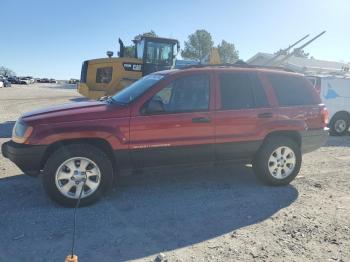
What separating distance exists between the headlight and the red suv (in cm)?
1

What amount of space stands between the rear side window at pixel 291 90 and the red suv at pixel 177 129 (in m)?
0.02

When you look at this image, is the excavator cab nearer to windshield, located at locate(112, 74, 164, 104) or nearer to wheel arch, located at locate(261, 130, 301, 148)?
windshield, located at locate(112, 74, 164, 104)

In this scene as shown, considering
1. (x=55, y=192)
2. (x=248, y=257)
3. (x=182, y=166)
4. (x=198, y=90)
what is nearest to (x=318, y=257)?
(x=248, y=257)

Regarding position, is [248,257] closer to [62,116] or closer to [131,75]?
[62,116]

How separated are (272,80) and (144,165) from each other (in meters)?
2.55

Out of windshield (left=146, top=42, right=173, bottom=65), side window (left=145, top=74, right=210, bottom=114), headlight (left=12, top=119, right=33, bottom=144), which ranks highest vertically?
windshield (left=146, top=42, right=173, bottom=65)

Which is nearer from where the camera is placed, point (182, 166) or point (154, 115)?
point (154, 115)

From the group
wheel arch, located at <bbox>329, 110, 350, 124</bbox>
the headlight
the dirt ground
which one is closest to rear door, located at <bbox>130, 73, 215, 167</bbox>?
the dirt ground

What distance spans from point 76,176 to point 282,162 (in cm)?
325

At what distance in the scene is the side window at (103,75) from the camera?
51.2 feet

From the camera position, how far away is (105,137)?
5250 mm

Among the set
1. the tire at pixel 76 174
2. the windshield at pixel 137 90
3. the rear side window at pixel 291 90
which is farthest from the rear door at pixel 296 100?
the tire at pixel 76 174

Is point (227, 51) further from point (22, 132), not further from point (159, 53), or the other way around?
point (22, 132)

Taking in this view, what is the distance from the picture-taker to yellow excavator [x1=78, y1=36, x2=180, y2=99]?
1544 cm
